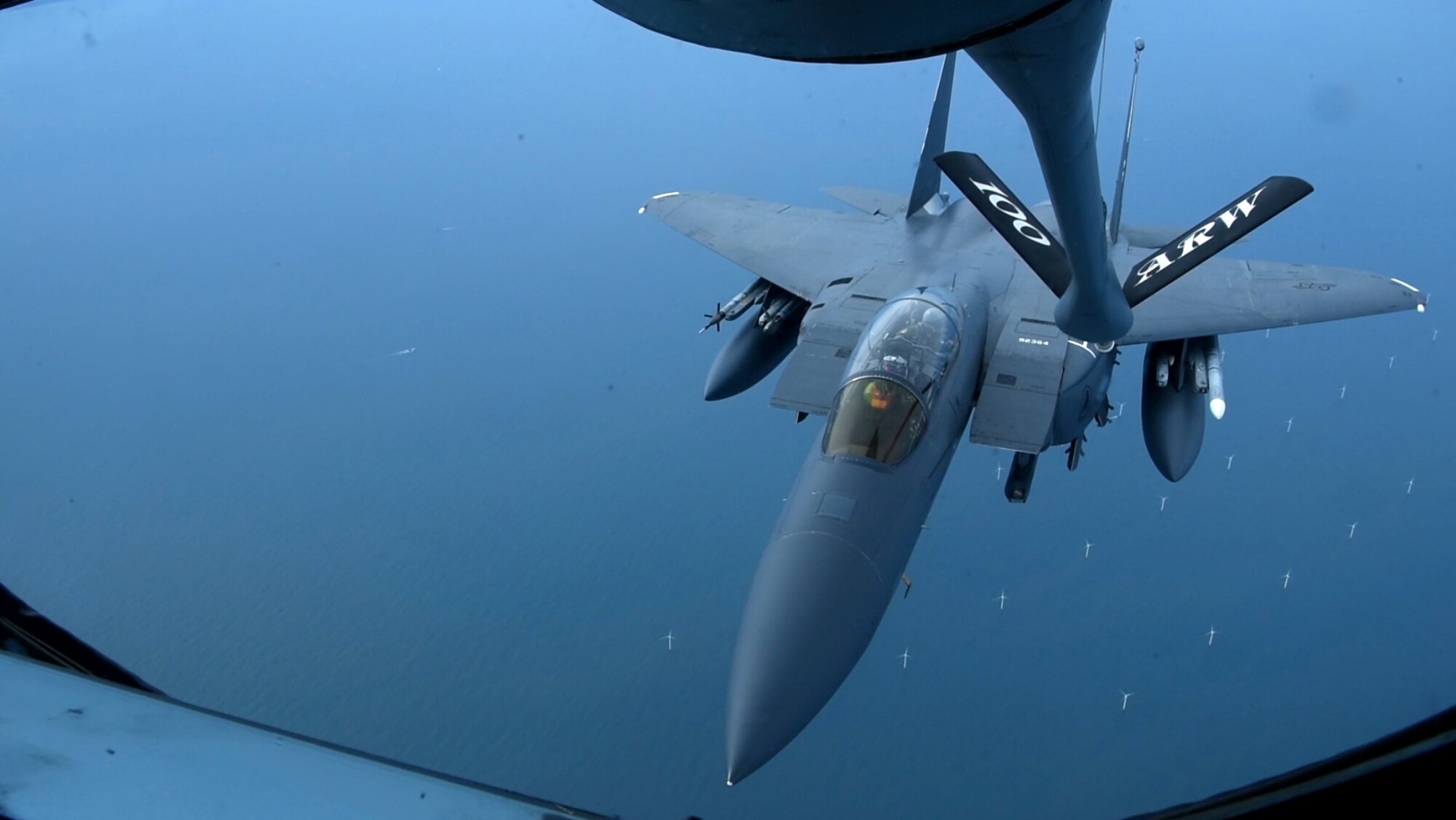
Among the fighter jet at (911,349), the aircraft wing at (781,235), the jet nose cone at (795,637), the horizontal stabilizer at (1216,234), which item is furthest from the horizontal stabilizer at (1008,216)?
the aircraft wing at (781,235)

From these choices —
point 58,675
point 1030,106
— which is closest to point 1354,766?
point 1030,106

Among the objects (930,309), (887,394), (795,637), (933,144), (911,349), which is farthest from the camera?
(933,144)

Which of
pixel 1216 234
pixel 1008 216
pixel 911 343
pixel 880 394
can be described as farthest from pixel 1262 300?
pixel 1008 216

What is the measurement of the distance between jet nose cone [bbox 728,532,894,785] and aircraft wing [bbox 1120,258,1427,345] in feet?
9.14

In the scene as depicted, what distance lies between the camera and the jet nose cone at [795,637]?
380 centimetres

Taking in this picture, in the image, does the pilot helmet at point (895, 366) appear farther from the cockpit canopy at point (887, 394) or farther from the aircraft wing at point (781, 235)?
the aircraft wing at point (781, 235)

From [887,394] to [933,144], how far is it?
11.5ft

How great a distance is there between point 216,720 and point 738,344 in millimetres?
5414

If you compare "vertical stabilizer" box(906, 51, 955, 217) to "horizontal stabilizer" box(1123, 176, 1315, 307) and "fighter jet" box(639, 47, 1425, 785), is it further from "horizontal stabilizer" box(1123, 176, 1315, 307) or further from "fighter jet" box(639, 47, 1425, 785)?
"horizontal stabilizer" box(1123, 176, 1315, 307)

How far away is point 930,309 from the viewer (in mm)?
4926

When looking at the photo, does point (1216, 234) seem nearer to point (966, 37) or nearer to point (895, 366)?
point (895, 366)

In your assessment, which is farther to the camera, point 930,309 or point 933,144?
point 933,144

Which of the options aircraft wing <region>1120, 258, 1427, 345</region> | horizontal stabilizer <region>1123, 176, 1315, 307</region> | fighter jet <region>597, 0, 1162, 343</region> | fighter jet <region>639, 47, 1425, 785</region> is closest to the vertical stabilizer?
fighter jet <region>639, 47, 1425, 785</region>

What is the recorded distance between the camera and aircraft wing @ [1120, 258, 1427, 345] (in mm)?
6039
